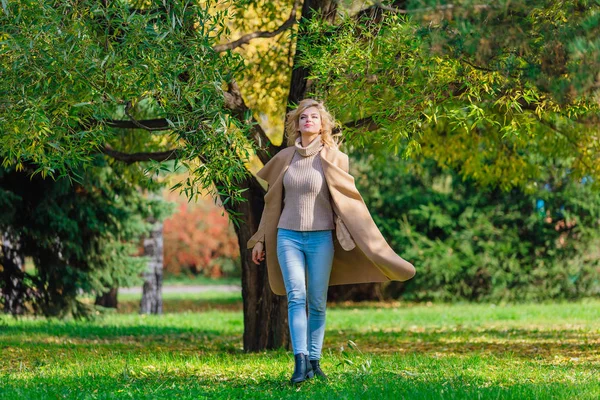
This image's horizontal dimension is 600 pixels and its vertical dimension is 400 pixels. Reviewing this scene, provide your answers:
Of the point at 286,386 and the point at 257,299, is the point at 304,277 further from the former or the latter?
the point at 257,299

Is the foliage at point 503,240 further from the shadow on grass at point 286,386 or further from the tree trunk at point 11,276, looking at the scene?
the shadow on grass at point 286,386

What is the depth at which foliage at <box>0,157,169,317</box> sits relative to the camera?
11062 millimetres

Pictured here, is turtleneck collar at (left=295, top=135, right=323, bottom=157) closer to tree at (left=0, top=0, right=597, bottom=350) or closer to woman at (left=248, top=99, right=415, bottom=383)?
woman at (left=248, top=99, right=415, bottom=383)

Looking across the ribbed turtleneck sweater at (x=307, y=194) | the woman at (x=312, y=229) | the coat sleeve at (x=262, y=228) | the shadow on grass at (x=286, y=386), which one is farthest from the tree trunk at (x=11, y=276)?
the ribbed turtleneck sweater at (x=307, y=194)

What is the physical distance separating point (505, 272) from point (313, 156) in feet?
39.4

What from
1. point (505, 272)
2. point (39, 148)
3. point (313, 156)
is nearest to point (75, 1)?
point (39, 148)

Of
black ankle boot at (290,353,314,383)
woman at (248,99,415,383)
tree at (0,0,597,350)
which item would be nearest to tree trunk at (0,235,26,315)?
tree at (0,0,597,350)

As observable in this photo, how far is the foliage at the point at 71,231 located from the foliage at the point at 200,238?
40.3 ft

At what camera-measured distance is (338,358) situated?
282 inches

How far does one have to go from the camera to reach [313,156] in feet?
18.5

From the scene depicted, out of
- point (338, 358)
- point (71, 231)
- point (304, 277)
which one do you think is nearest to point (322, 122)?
point (304, 277)

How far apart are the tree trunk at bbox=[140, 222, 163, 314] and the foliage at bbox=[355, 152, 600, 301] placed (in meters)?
4.46

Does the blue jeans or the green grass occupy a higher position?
the blue jeans

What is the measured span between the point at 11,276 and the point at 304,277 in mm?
7299
